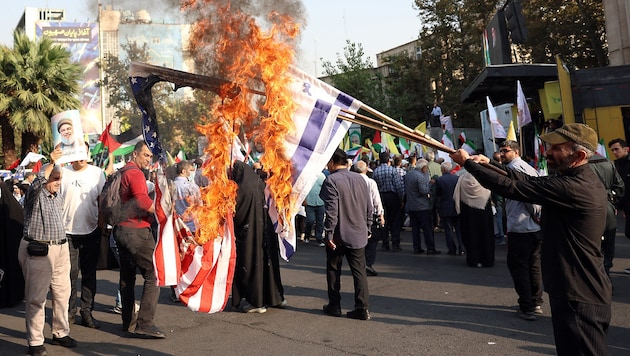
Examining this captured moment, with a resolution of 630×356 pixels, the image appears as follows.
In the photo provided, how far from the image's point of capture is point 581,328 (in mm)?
3764

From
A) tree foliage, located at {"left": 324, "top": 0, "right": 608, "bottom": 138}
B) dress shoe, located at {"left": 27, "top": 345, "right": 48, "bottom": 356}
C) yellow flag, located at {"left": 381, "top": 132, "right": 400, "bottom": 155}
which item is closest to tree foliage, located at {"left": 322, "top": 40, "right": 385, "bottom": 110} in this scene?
tree foliage, located at {"left": 324, "top": 0, "right": 608, "bottom": 138}

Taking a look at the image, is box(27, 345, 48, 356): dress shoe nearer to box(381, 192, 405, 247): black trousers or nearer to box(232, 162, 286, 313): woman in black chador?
box(232, 162, 286, 313): woman in black chador

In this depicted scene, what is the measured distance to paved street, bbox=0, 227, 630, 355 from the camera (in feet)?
20.0

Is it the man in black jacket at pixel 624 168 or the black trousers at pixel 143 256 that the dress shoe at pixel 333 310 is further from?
the man in black jacket at pixel 624 168

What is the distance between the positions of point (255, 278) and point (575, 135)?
4.80m

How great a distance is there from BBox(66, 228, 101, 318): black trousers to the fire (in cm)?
240

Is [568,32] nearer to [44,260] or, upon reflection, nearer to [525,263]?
[525,263]


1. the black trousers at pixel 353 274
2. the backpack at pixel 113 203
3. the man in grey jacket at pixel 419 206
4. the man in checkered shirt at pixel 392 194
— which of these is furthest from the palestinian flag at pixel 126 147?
the man in grey jacket at pixel 419 206

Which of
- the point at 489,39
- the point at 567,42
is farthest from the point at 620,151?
the point at 567,42

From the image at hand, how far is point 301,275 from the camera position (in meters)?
10.2

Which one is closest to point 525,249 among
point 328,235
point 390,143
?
point 328,235

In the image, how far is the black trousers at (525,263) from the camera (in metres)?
7.02

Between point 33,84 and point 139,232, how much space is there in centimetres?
2045

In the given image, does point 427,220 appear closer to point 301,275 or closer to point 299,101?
point 301,275
